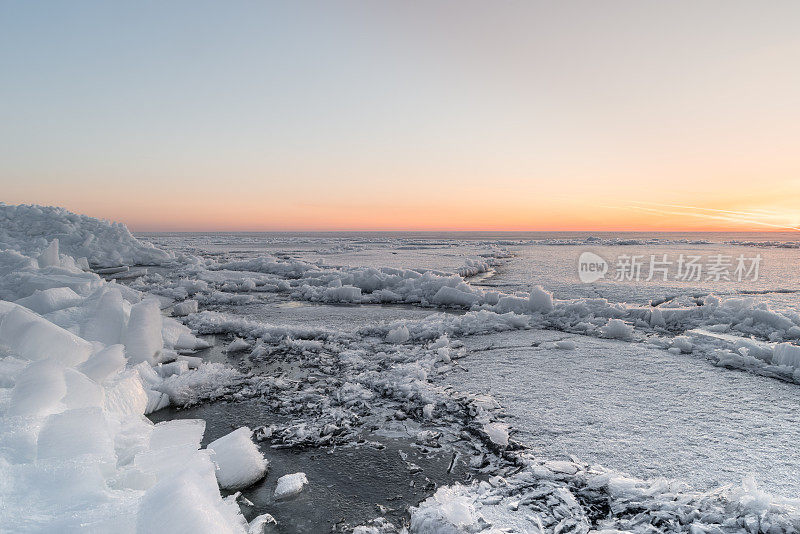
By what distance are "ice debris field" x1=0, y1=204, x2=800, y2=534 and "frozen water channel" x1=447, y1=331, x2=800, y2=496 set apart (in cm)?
14

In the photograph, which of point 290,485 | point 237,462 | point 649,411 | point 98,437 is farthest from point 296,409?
point 649,411

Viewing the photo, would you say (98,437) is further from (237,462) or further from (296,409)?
(296,409)

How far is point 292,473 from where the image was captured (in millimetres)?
2426

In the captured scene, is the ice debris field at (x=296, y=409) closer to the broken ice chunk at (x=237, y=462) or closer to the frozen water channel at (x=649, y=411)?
the broken ice chunk at (x=237, y=462)

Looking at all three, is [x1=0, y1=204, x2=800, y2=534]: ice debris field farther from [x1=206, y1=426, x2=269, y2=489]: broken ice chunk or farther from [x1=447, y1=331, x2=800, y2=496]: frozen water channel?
[x1=447, y1=331, x2=800, y2=496]: frozen water channel

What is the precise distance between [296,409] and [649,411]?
279cm

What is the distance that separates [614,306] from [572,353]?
2.53m

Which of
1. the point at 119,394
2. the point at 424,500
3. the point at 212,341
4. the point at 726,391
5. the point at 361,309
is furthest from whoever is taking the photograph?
the point at 361,309

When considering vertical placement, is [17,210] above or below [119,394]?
above

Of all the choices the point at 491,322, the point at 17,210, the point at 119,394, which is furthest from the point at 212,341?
the point at 17,210

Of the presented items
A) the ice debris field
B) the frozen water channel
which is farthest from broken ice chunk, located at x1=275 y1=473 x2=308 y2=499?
the frozen water channel

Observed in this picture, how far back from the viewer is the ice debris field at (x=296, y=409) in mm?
1745

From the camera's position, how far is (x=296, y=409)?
328 cm

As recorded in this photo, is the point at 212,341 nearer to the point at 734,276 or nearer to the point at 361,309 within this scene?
the point at 361,309
